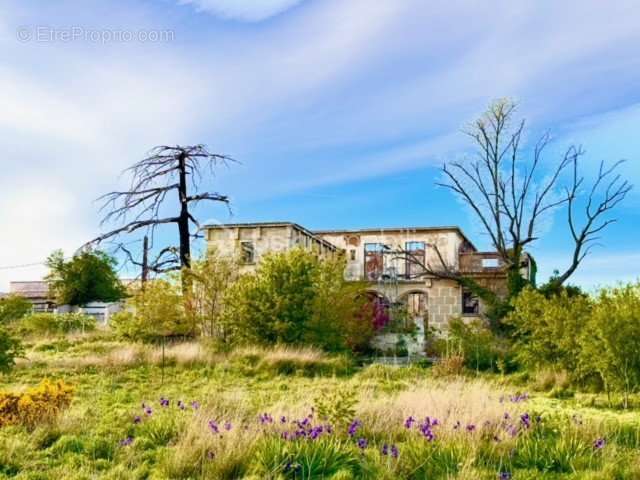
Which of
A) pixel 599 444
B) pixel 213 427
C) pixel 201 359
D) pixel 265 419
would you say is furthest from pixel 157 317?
pixel 599 444

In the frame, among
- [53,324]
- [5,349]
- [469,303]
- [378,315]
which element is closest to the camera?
[5,349]

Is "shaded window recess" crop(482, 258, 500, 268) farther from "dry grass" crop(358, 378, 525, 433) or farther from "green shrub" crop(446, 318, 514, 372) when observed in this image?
"dry grass" crop(358, 378, 525, 433)

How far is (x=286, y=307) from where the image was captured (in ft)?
60.2

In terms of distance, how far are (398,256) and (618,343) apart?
22.8 meters

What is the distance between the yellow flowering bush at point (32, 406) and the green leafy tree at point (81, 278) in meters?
25.1

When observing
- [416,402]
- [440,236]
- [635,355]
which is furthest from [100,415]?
[440,236]

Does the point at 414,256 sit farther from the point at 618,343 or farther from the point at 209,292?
the point at 618,343

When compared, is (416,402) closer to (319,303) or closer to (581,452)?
(581,452)

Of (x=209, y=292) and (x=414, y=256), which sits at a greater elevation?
(x=414, y=256)

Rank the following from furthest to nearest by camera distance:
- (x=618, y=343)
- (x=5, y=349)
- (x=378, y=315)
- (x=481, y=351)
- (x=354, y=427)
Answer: (x=378, y=315) → (x=481, y=351) → (x=5, y=349) → (x=618, y=343) → (x=354, y=427)

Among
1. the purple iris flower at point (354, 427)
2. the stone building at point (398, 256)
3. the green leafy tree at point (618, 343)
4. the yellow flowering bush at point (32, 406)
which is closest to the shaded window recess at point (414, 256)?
the stone building at point (398, 256)

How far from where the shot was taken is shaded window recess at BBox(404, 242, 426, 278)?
3347cm

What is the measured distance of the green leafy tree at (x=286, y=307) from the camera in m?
18.4

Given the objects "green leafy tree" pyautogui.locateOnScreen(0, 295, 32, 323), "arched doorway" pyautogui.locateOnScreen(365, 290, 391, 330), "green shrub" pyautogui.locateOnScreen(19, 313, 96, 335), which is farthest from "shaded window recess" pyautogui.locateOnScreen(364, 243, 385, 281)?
"green leafy tree" pyautogui.locateOnScreen(0, 295, 32, 323)
